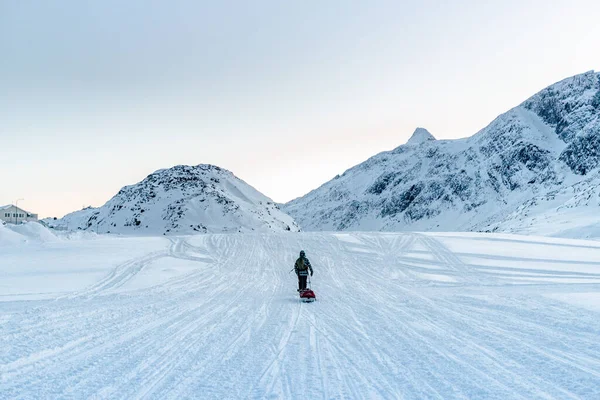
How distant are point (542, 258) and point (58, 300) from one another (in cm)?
2151

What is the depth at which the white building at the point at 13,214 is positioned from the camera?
83.6m

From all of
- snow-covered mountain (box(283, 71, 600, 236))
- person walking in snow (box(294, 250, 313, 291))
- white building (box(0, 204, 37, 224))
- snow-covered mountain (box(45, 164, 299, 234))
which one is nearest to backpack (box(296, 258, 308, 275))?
person walking in snow (box(294, 250, 313, 291))

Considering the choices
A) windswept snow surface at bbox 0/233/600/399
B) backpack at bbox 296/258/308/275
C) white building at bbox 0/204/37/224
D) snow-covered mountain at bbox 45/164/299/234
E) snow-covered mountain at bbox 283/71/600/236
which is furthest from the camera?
snow-covered mountain at bbox 283/71/600/236

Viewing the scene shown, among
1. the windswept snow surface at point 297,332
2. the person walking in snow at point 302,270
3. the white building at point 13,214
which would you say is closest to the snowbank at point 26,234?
the windswept snow surface at point 297,332

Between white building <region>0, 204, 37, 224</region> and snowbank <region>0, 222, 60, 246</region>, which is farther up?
white building <region>0, 204, 37, 224</region>

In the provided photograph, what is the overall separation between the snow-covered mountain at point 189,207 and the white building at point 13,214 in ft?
48.4

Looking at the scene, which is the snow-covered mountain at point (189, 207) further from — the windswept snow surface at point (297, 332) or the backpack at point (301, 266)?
the backpack at point (301, 266)

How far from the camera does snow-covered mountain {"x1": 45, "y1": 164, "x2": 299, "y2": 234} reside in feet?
232

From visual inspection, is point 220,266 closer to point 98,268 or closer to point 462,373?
point 98,268

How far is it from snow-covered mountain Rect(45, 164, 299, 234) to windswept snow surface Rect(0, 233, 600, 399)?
51.3 meters

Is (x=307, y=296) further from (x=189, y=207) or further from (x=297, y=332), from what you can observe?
(x=189, y=207)

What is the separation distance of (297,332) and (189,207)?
69300 millimetres

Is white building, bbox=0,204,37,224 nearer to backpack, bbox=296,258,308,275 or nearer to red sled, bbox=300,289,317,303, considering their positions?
backpack, bbox=296,258,308,275

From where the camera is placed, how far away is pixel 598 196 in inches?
2298
